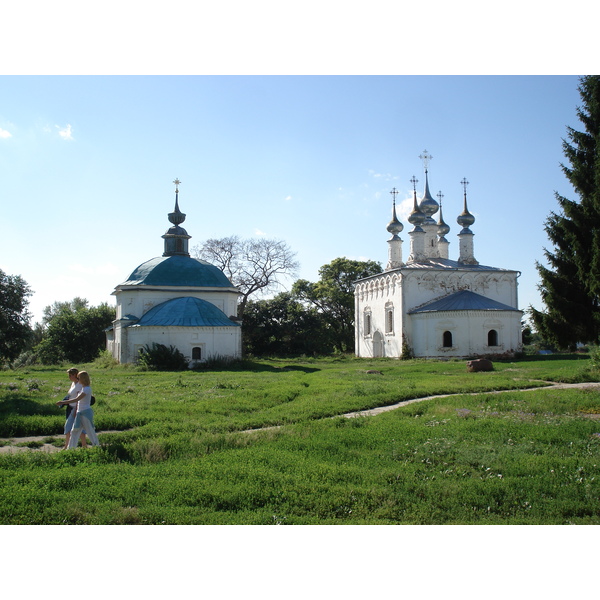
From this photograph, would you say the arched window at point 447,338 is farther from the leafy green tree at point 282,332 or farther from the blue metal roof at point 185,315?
the leafy green tree at point 282,332

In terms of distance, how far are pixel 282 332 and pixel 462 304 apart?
56.9 feet

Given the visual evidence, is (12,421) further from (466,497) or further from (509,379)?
(509,379)

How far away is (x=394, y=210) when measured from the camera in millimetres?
46250

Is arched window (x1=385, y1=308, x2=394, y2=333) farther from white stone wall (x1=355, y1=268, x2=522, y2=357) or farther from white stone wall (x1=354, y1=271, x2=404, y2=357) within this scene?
white stone wall (x1=355, y1=268, x2=522, y2=357)

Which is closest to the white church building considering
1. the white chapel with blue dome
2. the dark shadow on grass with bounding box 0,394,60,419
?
the white chapel with blue dome

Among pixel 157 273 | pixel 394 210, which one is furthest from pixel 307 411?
pixel 394 210

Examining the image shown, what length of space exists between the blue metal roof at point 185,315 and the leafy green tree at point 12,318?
7.69 meters

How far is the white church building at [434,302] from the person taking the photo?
3656 centimetres

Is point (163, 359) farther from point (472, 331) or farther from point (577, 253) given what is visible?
point (577, 253)

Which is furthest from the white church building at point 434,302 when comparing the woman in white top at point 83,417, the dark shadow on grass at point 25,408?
the woman in white top at point 83,417

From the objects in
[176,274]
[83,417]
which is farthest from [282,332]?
[83,417]

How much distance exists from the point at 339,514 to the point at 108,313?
48840 millimetres

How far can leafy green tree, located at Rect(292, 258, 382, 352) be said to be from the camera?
56062 mm

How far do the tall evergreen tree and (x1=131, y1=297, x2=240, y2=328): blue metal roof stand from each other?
1945 centimetres
